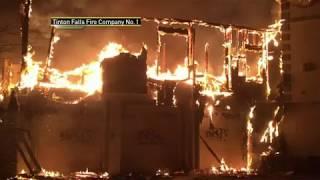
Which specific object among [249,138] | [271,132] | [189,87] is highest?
[189,87]

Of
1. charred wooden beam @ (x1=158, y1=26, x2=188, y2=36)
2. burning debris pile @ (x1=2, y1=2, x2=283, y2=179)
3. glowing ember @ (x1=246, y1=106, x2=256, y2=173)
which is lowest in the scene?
glowing ember @ (x1=246, y1=106, x2=256, y2=173)

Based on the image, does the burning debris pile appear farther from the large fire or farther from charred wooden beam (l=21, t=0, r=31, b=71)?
charred wooden beam (l=21, t=0, r=31, b=71)

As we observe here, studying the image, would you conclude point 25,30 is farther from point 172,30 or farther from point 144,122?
point 144,122

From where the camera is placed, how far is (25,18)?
27.1 metres

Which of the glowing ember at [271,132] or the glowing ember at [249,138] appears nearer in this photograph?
the glowing ember at [271,132]

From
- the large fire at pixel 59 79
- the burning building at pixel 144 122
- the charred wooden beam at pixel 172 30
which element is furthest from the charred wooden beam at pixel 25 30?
the charred wooden beam at pixel 172 30

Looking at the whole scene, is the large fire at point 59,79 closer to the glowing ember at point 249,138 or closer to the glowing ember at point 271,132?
the glowing ember at point 249,138

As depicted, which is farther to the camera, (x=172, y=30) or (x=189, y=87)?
(x=172, y=30)

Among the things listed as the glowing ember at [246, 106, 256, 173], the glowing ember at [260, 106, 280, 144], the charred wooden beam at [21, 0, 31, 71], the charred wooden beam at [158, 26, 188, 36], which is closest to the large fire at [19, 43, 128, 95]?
the charred wooden beam at [21, 0, 31, 71]

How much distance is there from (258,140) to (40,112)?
1155 cm

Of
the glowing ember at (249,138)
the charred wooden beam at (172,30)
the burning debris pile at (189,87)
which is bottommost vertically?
the glowing ember at (249,138)

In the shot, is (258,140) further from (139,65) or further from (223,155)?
(139,65)

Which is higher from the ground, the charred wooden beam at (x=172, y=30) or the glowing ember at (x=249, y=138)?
the charred wooden beam at (x=172, y=30)

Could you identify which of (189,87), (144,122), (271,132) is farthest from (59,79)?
→ (271,132)
